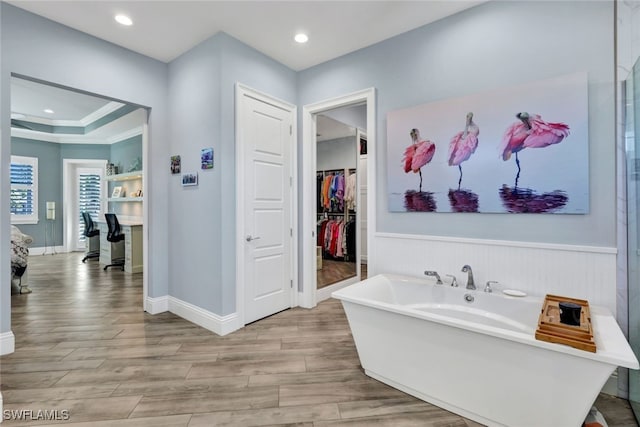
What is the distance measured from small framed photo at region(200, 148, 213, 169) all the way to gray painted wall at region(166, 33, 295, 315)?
0.05 meters

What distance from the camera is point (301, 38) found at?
291 cm

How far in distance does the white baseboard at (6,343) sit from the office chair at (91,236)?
4.66m

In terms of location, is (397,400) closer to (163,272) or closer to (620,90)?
(620,90)

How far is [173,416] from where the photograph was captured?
171 centimetres

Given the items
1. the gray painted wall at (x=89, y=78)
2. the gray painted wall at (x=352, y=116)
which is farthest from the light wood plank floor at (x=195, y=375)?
the gray painted wall at (x=352, y=116)

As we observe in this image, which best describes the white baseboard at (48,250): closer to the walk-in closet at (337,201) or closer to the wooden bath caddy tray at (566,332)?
the walk-in closet at (337,201)

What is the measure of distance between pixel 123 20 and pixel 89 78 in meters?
0.68

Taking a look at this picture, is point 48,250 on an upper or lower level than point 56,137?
lower

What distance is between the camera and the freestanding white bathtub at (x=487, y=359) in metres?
1.38

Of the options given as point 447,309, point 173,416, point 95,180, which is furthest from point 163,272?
point 95,180

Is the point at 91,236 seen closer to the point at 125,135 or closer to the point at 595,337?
the point at 125,135

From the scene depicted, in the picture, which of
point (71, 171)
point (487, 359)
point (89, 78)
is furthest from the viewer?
point (71, 171)

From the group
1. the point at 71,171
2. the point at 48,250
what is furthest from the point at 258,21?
the point at 48,250

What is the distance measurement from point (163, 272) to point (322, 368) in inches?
89.7
